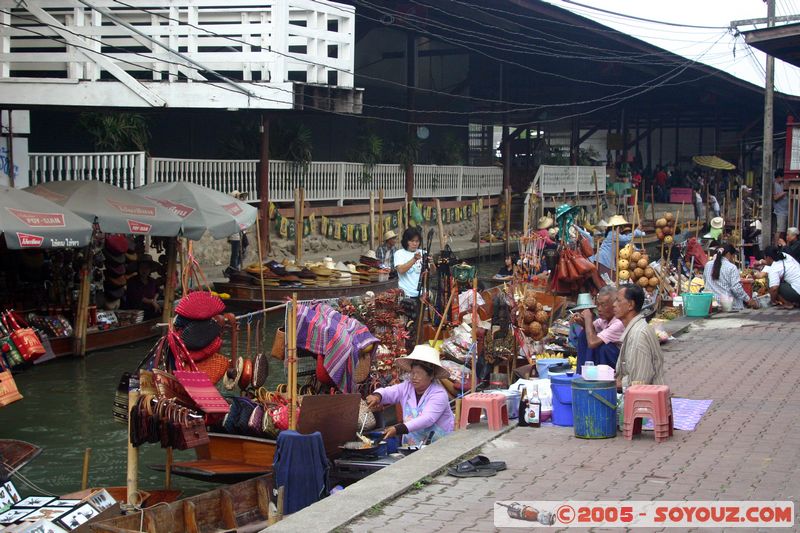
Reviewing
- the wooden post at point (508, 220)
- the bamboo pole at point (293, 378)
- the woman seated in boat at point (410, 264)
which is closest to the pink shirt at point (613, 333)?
the bamboo pole at point (293, 378)

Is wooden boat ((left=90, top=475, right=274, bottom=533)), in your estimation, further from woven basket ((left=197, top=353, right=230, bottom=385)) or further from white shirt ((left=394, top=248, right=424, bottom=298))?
white shirt ((left=394, top=248, right=424, bottom=298))

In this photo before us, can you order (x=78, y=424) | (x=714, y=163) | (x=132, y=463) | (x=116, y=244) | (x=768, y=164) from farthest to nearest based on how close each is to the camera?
(x=714, y=163) < (x=768, y=164) < (x=116, y=244) < (x=78, y=424) < (x=132, y=463)

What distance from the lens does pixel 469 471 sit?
6.28 m

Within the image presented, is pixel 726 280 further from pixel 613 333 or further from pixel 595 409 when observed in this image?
pixel 595 409

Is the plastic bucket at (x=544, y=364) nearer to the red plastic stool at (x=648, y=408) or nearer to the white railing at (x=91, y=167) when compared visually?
the red plastic stool at (x=648, y=408)

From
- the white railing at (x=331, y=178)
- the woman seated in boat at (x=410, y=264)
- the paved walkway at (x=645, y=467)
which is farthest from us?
the white railing at (x=331, y=178)

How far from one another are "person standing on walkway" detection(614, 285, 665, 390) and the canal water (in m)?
3.16

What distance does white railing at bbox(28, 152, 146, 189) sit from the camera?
16469mm

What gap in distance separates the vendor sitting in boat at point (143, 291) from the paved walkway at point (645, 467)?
29.5ft

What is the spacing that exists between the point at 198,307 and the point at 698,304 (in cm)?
937

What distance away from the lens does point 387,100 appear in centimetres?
3011

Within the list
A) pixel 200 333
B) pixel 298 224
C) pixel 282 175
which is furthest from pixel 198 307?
pixel 282 175

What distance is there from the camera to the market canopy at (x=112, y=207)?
13180 millimetres

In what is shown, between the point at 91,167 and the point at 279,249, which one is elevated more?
the point at 91,167
